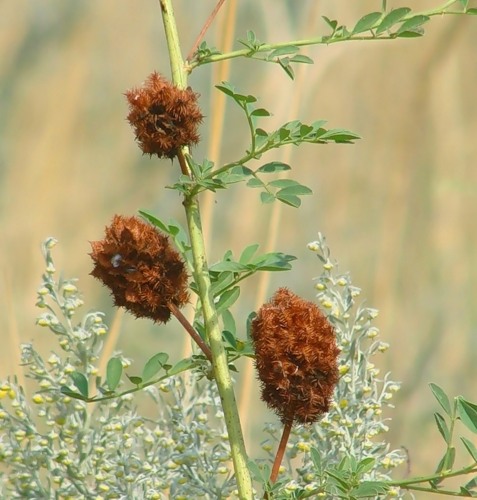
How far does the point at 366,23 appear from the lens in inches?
25.7

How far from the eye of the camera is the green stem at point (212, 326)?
606 mm

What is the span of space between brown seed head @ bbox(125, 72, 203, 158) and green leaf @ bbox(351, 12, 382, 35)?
0.13 metres

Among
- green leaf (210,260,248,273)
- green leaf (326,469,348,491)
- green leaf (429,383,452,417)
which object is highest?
→ green leaf (210,260,248,273)

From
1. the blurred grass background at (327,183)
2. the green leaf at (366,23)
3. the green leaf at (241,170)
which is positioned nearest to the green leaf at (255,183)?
the green leaf at (241,170)

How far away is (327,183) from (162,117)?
0.99 metres

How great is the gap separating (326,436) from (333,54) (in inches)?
32.2

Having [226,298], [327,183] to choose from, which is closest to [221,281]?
[226,298]

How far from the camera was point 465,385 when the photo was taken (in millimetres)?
1555

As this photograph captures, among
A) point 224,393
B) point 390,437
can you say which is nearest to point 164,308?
point 224,393

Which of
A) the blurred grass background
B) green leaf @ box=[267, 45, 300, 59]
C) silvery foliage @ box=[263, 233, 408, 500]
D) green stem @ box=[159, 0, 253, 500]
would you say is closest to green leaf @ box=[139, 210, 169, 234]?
green stem @ box=[159, 0, 253, 500]

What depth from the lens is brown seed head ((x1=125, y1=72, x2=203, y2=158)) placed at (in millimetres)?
585

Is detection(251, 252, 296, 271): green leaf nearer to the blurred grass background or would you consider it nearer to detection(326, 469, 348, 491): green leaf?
detection(326, 469, 348, 491): green leaf

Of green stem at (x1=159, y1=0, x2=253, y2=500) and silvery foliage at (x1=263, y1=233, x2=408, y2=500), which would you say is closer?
green stem at (x1=159, y1=0, x2=253, y2=500)

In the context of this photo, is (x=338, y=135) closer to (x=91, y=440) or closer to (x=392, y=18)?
(x=392, y=18)
